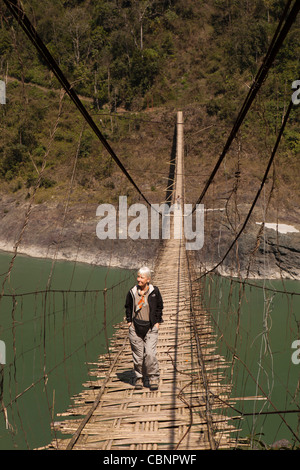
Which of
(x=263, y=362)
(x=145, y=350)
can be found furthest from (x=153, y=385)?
(x=263, y=362)

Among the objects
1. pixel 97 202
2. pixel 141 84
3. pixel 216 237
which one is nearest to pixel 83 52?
pixel 141 84

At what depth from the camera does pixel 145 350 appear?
2.52m

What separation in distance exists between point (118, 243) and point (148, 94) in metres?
10.8

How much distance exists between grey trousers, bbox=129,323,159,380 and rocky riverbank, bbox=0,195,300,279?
642 cm

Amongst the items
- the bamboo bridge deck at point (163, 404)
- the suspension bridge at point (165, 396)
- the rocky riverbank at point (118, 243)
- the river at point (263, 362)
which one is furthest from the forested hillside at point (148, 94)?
the suspension bridge at point (165, 396)

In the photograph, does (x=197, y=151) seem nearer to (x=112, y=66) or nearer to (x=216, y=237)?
(x=216, y=237)

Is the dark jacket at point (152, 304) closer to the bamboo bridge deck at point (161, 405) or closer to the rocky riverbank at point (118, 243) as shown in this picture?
the bamboo bridge deck at point (161, 405)

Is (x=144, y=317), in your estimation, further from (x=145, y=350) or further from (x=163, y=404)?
(x=163, y=404)

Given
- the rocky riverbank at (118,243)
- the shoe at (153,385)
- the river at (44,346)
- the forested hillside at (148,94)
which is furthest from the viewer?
the forested hillside at (148,94)

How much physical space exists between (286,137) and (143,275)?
12.5 meters

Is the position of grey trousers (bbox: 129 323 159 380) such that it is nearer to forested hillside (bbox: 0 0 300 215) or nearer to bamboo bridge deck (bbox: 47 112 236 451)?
bamboo bridge deck (bbox: 47 112 236 451)

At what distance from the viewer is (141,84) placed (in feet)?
64.3

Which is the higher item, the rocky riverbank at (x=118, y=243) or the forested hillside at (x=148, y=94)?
the forested hillside at (x=148, y=94)

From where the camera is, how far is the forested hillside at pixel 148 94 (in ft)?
43.8
